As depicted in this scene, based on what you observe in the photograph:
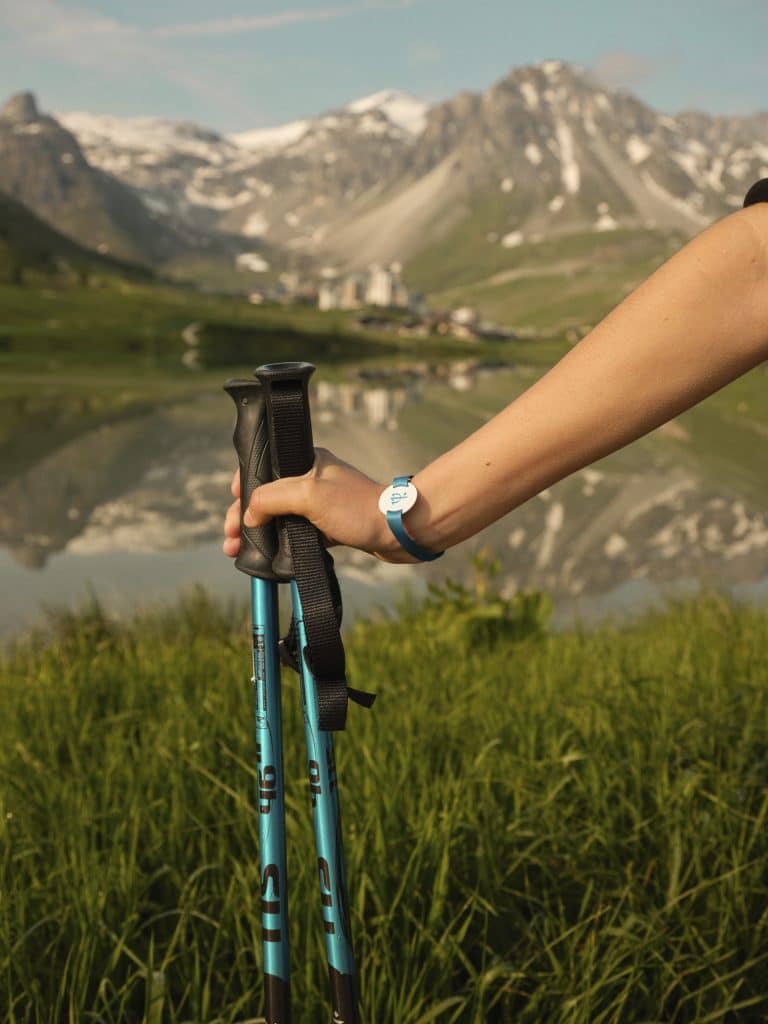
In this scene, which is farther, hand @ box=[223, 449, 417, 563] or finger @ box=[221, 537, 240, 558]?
finger @ box=[221, 537, 240, 558]

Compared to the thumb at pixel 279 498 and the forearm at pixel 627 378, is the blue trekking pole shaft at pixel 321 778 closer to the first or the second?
the thumb at pixel 279 498

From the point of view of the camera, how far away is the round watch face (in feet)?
7.47

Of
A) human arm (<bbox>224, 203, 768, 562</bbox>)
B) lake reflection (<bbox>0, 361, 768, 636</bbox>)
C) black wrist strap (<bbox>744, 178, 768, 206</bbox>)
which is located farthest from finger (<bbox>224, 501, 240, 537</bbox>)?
lake reflection (<bbox>0, 361, 768, 636</bbox>)

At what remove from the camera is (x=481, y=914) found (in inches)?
146

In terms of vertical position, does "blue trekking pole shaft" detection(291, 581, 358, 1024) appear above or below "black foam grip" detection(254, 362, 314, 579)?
below

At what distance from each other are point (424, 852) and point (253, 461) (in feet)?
6.54

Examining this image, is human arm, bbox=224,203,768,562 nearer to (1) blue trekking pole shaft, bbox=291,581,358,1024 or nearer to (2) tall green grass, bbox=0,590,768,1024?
(1) blue trekking pole shaft, bbox=291,581,358,1024

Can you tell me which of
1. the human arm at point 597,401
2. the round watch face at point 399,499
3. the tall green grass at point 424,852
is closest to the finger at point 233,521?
the human arm at point 597,401

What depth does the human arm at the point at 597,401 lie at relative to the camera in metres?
1.99

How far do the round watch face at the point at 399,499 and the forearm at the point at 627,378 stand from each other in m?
0.03

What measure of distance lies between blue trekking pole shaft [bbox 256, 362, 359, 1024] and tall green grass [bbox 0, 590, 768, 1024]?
62 cm

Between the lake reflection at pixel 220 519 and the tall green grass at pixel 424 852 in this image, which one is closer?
the tall green grass at pixel 424 852

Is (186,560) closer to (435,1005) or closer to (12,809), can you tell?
(12,809)

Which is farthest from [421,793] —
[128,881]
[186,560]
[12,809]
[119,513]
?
[119,513]
